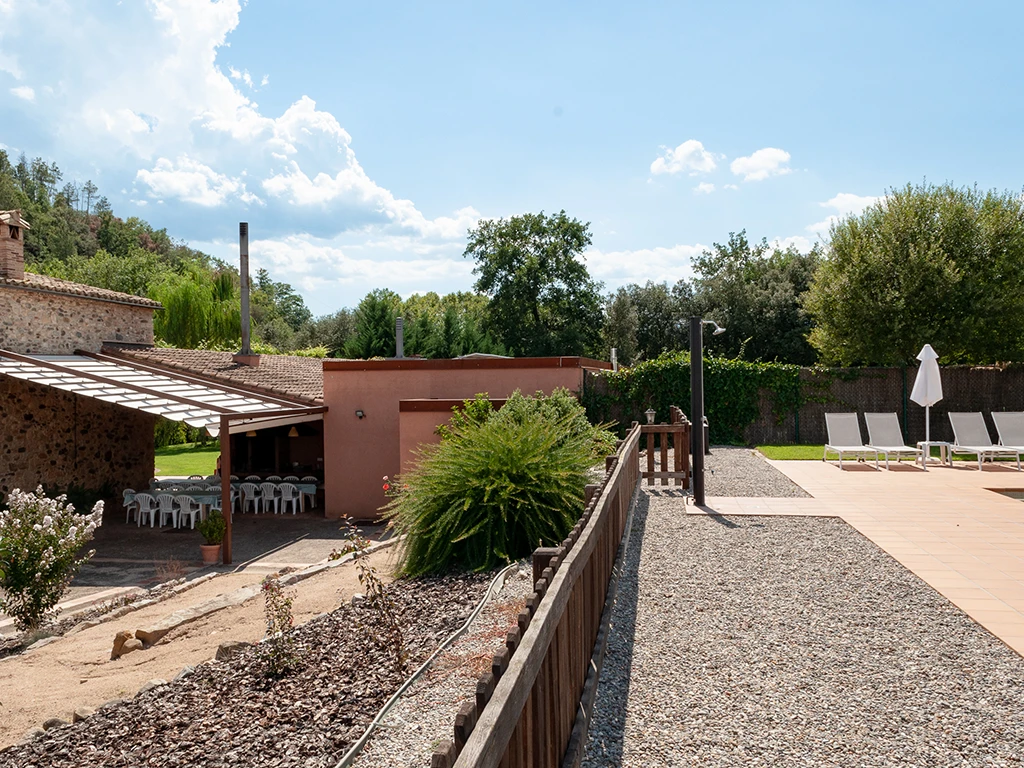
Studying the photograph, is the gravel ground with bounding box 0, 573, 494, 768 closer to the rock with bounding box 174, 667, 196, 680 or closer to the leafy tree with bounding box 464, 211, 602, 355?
the rock with bounding box 174, 667, 196, 680

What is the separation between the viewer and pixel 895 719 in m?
3.03

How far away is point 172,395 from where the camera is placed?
→ 479 inches

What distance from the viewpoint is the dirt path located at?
14.8ft

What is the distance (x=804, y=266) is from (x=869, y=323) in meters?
14.8

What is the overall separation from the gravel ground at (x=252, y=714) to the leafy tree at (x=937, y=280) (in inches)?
643

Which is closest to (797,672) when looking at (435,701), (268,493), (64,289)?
(435,701)

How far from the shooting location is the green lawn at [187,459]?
20.7 metres

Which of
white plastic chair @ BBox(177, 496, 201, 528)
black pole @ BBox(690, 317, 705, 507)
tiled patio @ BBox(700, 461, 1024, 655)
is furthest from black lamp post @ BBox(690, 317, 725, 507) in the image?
white plastic chair @ BBox(177, 496, 201, 528)

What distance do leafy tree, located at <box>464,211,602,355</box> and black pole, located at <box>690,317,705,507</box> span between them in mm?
27379

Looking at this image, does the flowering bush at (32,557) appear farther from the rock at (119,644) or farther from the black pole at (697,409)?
the black pole at (697,409)

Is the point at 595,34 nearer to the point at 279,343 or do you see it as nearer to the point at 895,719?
the point at 895,719

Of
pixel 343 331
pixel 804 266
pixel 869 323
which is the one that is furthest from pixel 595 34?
pixel 343 331

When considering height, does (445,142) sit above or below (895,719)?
above

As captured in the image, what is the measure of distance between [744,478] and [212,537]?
7.90 m
